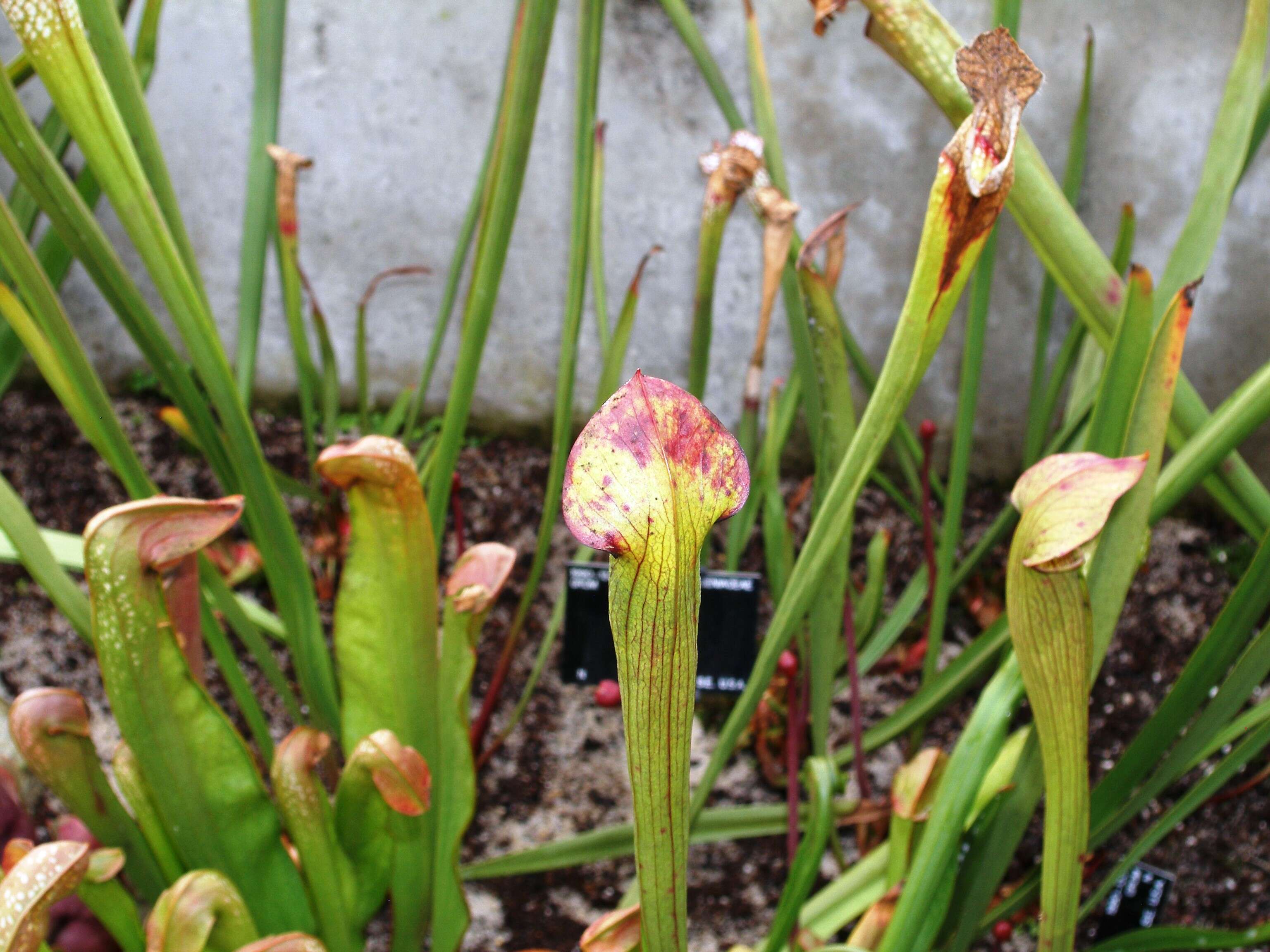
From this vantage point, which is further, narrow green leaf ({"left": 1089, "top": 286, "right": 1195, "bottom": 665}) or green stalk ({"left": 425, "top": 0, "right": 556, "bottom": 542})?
green stalk ({"left": 425, "top": 0, "right": 556, "bottom": 542})

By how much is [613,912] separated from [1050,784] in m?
0.20

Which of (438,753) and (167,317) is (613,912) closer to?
(438,753)

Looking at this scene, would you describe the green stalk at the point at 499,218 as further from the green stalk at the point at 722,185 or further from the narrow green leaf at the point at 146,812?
the narrow green leaf at the point at 146,812

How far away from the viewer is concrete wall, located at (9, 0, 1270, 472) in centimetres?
111

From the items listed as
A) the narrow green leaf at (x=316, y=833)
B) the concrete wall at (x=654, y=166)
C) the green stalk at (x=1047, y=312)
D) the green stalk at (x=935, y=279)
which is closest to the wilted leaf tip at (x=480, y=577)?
the narrow green leaf at (x=316, y=833)

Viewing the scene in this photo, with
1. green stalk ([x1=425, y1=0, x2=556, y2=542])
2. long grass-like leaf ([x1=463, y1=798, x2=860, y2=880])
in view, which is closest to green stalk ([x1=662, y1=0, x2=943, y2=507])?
green stalk ([x1=425, y1=0, x2=556, y2=542])

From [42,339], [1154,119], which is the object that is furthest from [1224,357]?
[42,339]

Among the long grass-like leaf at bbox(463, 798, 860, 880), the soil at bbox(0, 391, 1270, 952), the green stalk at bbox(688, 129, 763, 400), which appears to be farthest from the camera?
the soil at bbox(0, 391, 1270, 952)

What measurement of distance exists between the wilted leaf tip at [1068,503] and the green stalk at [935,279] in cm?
6

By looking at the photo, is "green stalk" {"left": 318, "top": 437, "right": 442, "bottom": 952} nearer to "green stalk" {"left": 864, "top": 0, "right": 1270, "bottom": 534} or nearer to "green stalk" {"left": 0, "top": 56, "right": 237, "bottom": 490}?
"green stalk" {"left": 0, "top": 56, "right": 237, "bottom": 490}

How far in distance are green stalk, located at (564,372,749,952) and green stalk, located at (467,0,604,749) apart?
35 cm

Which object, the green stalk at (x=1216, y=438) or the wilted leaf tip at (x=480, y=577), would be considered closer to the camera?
the green stalk at (x=1216, y=438)

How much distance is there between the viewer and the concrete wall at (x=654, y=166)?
3.64 ft

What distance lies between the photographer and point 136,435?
1.33 meters
